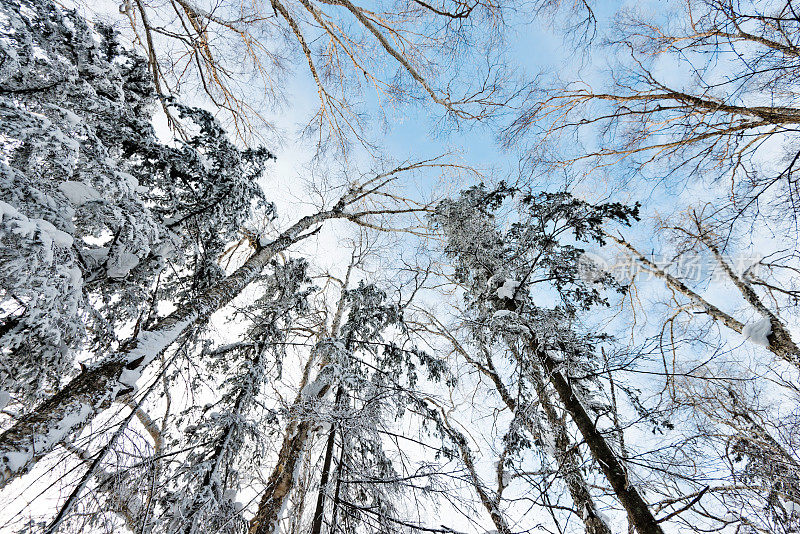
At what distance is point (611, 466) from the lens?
9.74 feet

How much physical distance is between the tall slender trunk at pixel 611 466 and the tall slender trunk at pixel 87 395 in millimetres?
4028

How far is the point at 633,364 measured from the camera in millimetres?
2896

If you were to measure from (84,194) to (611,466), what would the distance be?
5.22 m

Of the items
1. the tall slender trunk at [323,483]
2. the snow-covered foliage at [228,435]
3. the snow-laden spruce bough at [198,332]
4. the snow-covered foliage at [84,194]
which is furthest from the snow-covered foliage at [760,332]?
the snow-covered foliage at [84,194]

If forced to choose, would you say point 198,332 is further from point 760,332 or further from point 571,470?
point 760,332

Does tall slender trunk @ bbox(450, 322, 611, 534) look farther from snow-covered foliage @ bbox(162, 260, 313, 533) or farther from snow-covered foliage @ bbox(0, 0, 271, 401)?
snow-covered foliage @ bbox(0, 0, 271, 401)

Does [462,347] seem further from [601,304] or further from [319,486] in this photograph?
[319,486]

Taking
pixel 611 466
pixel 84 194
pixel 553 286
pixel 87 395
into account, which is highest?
pixel 553 286

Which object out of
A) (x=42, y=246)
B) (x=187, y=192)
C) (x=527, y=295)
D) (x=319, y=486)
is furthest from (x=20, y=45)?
(x=527, y=295)

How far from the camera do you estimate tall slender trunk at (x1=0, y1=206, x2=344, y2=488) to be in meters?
1.81

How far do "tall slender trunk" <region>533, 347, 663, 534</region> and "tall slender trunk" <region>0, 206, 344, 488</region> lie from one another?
403 cm

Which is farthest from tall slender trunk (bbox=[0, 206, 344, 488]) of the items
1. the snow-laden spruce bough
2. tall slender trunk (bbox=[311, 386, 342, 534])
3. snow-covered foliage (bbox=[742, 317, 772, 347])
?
snow-covered foliage (bbox=[742, 317, 772, 347])

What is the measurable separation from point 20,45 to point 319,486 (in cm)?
453

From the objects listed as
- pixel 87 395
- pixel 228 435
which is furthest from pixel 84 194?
pixel 228 435
